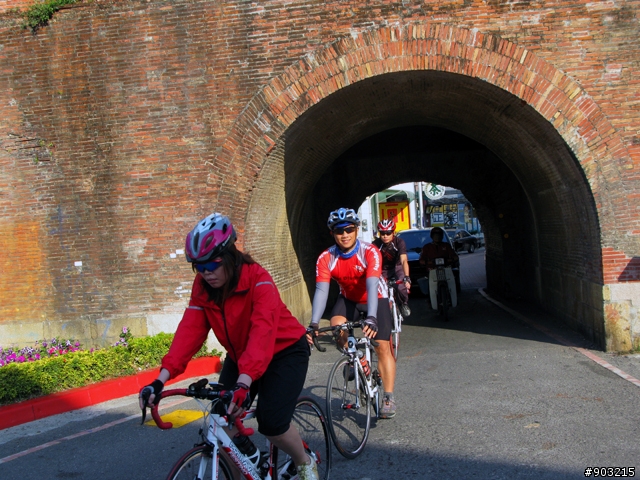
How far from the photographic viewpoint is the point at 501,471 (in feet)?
14.7

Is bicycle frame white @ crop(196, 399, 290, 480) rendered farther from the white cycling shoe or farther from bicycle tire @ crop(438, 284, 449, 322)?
bicycle tire @ crop(438, 284, 449, 322)

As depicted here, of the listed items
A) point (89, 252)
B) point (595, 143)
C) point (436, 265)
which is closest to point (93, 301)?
point (89, 252)

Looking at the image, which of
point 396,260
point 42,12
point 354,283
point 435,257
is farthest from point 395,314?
point 42,12

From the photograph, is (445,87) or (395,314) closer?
(395,314)

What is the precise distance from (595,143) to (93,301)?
8090 mm

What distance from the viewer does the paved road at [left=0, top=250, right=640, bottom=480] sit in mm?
4695

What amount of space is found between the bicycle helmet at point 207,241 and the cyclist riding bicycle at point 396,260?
18.8 ft

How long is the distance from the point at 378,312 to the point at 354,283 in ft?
1.16

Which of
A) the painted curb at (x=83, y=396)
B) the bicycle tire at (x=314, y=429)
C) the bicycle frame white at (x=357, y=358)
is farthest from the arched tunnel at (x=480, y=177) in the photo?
the bicycle tire at (x=314, y=429)

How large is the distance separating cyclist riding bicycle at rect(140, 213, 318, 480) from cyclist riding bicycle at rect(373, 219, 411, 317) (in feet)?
17.5

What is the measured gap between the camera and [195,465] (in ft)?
9.76

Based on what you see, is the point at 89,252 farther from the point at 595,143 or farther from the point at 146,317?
the point at 595,143

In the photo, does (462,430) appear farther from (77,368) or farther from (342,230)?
(77,368)

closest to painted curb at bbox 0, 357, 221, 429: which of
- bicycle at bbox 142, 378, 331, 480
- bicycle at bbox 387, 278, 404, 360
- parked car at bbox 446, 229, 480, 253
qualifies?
bicycle at bbox 387, 278, 404, 360
